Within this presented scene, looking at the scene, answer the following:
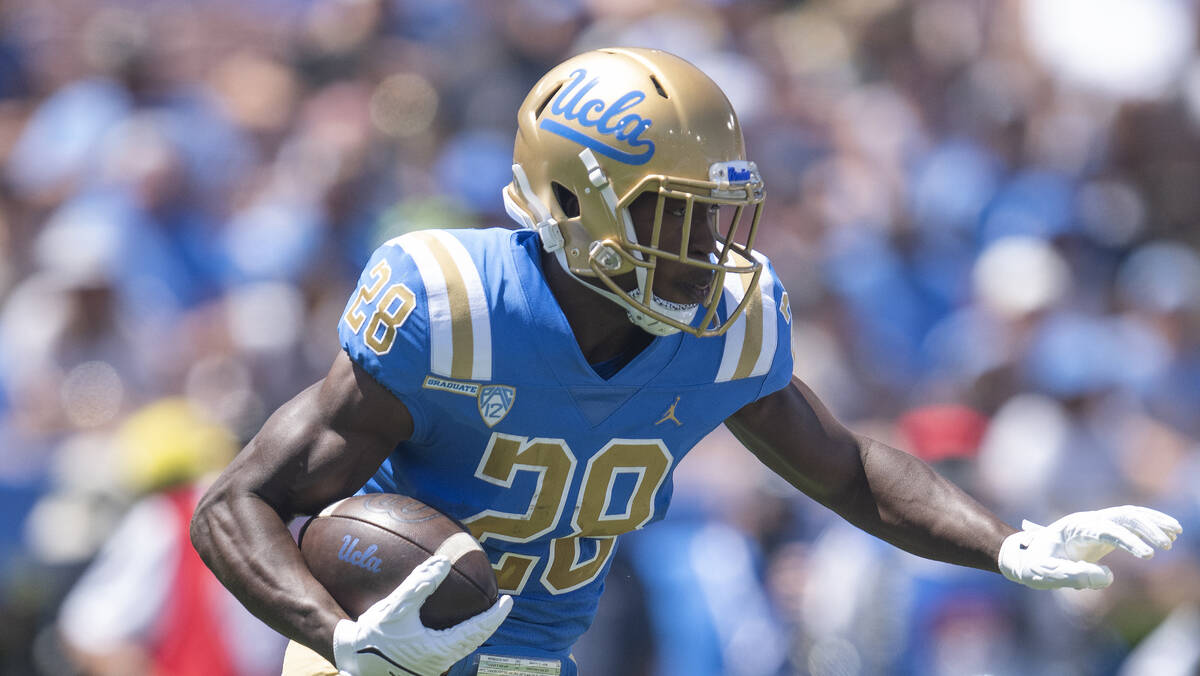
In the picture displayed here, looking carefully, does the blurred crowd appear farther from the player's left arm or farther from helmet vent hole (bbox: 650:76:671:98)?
helmet vent hole (bbox: 650:76:671:98)

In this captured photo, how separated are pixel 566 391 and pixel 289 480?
59 cm

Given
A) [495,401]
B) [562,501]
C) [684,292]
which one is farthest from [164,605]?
[684,292]

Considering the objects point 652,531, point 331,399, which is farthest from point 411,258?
point 652,531

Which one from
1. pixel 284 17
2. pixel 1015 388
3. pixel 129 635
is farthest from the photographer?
pixel 284 17

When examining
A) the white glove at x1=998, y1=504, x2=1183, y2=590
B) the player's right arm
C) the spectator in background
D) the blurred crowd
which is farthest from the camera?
the blurred crowd

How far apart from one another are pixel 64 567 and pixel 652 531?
2.15 metres

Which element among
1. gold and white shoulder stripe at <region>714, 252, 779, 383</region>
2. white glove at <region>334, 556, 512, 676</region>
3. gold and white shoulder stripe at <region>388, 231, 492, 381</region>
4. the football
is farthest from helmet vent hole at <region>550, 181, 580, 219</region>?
white glove at <region>334, 556, 512, 676</region>

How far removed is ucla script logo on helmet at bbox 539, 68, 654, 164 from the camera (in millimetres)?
3090

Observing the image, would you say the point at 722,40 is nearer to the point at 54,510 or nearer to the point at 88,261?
the point at 88,261

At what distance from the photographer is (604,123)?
10.2ft

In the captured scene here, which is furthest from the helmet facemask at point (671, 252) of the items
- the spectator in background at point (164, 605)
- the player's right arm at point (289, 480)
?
the spectator in background at point (164, 605)

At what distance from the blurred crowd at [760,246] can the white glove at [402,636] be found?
266 centimetres

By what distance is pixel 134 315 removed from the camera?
6.27 m

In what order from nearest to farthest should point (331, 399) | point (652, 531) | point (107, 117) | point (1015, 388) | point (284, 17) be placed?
point (331, 399)
point (652, 531)
point (1015, 388)
point (107, 117)
point (284, 17)
